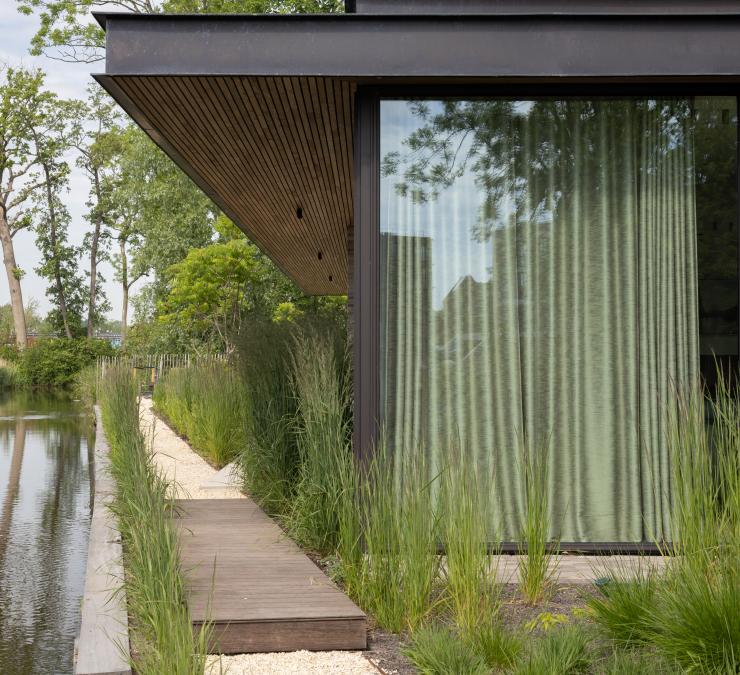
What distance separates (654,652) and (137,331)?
88.0 feet

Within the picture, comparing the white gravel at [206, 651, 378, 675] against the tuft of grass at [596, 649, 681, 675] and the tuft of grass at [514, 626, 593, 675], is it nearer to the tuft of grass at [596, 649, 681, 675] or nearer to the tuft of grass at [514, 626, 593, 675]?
the tuft of grass at [514, 626, 593, 675]

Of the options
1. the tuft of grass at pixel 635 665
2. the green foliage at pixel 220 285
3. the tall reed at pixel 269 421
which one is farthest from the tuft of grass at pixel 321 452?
the green foliage at pixel 220 285

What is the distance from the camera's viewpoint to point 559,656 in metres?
Result: 2.53

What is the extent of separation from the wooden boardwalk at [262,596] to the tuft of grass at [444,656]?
37cm

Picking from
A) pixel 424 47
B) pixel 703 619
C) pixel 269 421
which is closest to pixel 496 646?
pixel 703 619

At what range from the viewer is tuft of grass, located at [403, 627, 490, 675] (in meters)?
2.59

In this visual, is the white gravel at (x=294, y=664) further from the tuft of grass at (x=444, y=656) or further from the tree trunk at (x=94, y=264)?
the tree trunk at (x=94, y=264)

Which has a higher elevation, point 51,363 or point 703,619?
point 51,363

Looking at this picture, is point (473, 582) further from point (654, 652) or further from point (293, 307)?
point (293, 307)

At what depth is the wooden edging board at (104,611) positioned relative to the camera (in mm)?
2752

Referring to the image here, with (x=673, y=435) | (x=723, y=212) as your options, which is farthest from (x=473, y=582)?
(x=723, y=212)

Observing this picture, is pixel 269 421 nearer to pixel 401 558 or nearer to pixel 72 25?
pixel 401 558

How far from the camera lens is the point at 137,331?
2809 cm

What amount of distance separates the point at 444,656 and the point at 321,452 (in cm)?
165
